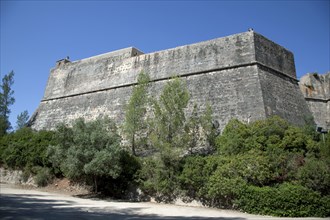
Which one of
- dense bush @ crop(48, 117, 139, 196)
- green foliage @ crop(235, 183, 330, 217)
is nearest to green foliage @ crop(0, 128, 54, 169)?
dense bush @ crop(48, 117, 139, 196)

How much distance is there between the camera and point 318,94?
21750 millimetres

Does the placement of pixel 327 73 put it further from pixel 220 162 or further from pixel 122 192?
pixel 122 192

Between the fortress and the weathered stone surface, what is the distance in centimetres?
29

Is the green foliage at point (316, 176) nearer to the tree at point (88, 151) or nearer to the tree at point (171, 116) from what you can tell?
the tree at point (171, 116)

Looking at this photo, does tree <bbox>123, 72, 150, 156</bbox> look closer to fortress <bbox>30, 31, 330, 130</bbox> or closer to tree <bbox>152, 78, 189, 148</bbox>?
tree <bbox>152, 78, 189, 148</bbox>

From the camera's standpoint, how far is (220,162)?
13000 millimetres

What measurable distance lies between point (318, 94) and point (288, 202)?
13799mm

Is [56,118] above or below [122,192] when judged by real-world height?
above

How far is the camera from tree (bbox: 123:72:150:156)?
17234 millimetres

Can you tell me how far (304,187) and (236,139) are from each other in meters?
3.76

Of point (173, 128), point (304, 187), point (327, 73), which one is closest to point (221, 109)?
point (173, 128)

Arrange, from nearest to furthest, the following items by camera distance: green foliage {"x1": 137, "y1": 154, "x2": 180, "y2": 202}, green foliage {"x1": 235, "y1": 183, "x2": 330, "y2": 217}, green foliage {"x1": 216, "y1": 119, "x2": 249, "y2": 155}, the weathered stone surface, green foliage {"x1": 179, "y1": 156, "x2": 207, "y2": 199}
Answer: green foliage {"x1": 235, "y1": 183, "x2": 330, "y2": 217} < green foliage {"x1": 179, "y1": 156, "x2": 207, "y2": 199} < green foliage {"x1": 216, "y1": 119, "x2": 249, "y2": 155} < green foliage {"x1": 137, "y1": 154, "x2": 180, "y2": 202} < the weathered stone surface

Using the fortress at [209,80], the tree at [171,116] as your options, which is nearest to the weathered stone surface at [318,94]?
the fortress at [209,80]

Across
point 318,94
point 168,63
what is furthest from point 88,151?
point 318,94
